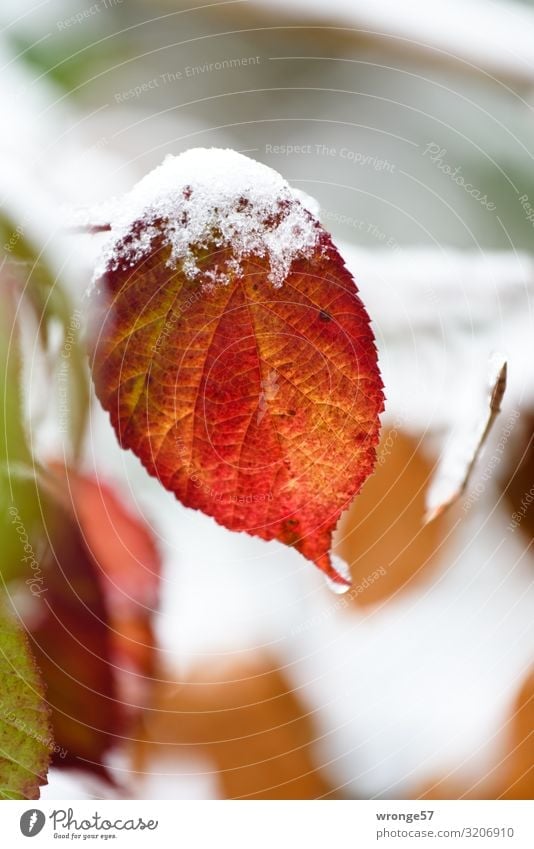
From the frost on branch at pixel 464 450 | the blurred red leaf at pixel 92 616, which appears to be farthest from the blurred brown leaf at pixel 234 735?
the frost on branch at pixel 464 450

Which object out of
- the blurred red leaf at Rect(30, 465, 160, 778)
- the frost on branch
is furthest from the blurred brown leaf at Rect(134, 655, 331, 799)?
the frost on branch

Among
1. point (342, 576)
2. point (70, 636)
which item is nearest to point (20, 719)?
point (70, 636)

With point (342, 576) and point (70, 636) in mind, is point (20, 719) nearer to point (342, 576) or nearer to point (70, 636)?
point (70, 636)

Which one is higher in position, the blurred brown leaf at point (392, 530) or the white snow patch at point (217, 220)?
the white snow patch at point (217, 220)

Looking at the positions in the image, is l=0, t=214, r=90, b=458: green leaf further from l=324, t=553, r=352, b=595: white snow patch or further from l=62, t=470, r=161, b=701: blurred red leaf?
l=324, t=553, r=352, b=595: white snow patch

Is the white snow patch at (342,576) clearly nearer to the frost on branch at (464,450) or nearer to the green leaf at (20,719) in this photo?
the frost on branch at (464,450)

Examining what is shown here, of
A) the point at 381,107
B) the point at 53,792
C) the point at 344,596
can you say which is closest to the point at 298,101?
the point at 381,107

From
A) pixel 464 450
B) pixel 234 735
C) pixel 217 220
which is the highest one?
pixel 217 220

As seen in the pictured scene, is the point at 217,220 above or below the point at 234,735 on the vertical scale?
above
